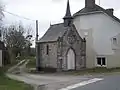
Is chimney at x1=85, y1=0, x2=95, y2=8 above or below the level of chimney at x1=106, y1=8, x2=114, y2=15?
above

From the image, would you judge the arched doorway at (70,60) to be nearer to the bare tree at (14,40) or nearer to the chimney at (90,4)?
the chimney at (90,4)

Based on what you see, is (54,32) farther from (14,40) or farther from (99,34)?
(14,40)

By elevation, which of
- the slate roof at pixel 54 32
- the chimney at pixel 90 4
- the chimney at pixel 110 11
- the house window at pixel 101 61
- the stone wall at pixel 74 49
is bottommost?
Result: the house window at pixel 101 61

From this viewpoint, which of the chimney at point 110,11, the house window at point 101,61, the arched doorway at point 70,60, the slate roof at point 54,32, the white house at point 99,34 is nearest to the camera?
the arched doorway at point 70,60

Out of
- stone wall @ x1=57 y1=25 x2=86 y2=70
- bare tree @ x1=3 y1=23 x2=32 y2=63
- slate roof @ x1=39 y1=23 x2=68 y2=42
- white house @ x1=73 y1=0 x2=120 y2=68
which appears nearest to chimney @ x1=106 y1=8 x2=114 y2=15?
white house @ x1=73 y1=0 x2=120 y2=68

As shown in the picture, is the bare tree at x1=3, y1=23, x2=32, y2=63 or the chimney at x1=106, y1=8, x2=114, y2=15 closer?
the chimney at x1=106, y1=8, x2=114, y2=15

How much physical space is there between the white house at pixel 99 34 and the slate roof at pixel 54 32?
12.5 feet

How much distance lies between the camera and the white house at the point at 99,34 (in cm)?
4188

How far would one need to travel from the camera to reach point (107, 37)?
4194 centimetres

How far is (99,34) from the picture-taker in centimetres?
4256

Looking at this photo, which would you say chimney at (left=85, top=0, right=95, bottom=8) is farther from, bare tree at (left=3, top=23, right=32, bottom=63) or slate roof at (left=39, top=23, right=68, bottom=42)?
bare tree at (left=3, top=23, right=32, bottom=63)

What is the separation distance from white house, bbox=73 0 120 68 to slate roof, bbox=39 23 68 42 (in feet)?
12.5

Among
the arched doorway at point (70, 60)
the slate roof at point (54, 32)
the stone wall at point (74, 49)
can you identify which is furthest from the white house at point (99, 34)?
the arched doorway at point (70, 60)

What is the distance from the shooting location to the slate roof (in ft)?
132
